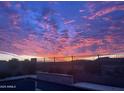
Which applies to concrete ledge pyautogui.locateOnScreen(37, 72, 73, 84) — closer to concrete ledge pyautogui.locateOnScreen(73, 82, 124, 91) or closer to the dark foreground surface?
the dark foreground surface

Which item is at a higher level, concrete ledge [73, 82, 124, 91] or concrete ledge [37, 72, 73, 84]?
concrete ledge [37, 72, 73, 84]

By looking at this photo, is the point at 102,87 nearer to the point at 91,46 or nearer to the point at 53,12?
the point at 91,46

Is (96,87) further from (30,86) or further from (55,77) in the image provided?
(30,86)

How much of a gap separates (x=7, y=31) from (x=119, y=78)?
6.84 ft

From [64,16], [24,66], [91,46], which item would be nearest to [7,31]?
[24,66]

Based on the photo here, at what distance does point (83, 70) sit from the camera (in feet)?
15.8

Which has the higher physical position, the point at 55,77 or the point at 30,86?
the point at 55,77

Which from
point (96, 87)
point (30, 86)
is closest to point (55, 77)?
point (30, 86)

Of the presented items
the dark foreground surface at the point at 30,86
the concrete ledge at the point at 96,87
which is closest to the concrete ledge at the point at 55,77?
the dark foreground surface at the point at 30,86

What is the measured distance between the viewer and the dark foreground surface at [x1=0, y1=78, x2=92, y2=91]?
4.76 meters

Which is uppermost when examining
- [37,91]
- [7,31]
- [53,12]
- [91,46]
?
[53,12]

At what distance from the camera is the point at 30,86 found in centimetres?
483

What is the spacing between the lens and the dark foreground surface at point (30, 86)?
476 centimetres

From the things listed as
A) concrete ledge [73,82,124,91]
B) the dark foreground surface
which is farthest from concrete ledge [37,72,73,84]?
concrete ledge [73,82,124,91]
